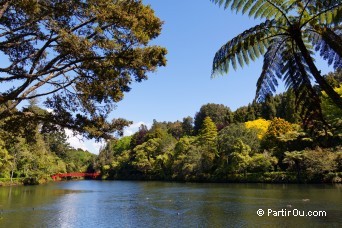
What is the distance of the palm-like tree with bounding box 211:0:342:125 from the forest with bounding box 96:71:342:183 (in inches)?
555

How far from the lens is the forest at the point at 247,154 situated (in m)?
37.2

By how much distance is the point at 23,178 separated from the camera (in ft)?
169

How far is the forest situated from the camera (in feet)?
122

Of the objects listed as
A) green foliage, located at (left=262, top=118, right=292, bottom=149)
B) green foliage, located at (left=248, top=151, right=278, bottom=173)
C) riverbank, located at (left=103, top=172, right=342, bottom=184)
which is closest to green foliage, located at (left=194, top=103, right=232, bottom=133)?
riverbank, located at (left=103, top=172, right=342, bottom=184)

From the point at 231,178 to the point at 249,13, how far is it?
4228cm

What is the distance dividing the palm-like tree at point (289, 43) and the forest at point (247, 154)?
14.1 meters

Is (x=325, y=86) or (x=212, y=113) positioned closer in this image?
(x=325, y=86)

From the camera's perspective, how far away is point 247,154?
45000mm

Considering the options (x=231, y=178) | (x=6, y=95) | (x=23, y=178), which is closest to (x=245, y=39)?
(x=6, y=95)

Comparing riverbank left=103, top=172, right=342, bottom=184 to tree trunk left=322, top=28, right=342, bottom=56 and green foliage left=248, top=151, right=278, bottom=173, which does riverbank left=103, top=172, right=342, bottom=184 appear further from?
tree trunk left=322, top=28, right=342, bottom=56

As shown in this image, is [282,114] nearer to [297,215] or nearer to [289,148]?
[289,148]

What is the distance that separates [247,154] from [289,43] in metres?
40.0

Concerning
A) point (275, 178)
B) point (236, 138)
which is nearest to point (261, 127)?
point (236, 138)

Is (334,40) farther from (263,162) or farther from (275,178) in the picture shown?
(263,162)
